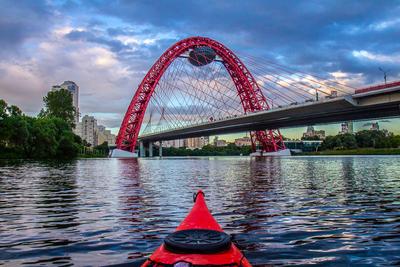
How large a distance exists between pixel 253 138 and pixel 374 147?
145ft

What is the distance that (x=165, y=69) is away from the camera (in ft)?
305

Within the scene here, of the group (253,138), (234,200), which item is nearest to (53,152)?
(253,138)

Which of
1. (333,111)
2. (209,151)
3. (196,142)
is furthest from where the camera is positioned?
(196,142)

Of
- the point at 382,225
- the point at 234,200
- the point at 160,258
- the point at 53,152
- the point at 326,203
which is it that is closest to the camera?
the point at 160,258

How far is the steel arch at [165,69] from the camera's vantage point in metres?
92.2

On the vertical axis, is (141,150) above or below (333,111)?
below

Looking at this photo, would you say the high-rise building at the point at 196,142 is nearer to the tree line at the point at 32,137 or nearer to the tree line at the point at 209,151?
the tree line at the point at 209,151

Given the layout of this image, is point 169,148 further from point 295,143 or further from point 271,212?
point 271,212

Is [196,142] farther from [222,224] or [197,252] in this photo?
[197,252]

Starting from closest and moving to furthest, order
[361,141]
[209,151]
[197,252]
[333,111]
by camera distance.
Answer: [197,252], [333,111], [361,141], [209,151]

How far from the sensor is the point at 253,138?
347 feet

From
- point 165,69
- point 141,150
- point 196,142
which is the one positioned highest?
point 165,69

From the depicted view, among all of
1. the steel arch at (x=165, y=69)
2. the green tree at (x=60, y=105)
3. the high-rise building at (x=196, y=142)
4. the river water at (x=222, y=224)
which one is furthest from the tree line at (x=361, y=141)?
the river water at (x=222, y=224)

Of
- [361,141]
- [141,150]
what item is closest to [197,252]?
[141,150]
